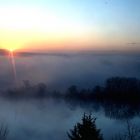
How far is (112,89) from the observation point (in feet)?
591

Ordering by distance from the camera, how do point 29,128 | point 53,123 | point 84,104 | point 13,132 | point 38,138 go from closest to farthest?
1. point 38,138
2. point 13,132
3. point 29,128
4. point 53,123
5. point 84,104

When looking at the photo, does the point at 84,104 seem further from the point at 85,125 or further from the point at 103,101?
the point at 85,125

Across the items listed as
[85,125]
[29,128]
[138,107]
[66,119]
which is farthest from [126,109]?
[85,125]

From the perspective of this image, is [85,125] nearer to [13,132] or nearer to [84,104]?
[13,132]

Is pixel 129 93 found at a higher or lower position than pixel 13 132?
higher

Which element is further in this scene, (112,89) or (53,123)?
(112,89)

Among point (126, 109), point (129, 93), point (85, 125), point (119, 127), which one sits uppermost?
point (129, 93)

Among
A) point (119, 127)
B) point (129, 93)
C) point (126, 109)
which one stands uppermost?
point (129, 93)

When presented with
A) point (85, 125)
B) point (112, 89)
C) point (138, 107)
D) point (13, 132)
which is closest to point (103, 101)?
point (112, 89)

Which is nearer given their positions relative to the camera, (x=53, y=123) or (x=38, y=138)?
(x=38, y=138)

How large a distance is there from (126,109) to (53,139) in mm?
44142

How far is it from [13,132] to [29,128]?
14.9 m

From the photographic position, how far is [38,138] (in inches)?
4419

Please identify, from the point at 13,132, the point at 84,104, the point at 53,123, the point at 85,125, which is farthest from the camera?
the point at 84,104
